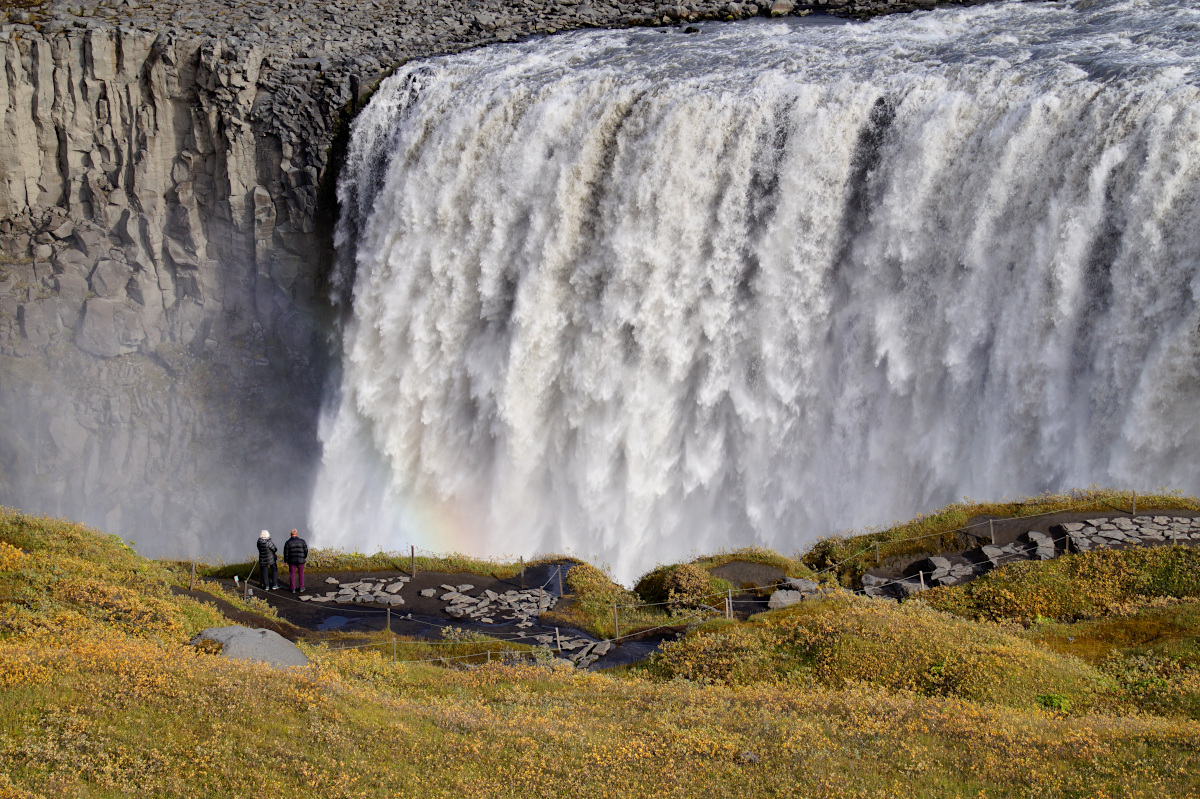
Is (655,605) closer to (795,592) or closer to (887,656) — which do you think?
(795,592)

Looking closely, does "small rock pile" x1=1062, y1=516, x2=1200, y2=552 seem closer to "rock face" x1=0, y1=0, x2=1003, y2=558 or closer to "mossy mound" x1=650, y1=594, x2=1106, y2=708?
"mossy mound" x1=650, y1=594, x2=1106, y2=708

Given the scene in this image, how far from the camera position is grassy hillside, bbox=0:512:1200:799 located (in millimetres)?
11133

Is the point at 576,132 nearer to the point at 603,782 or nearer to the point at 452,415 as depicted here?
the point at 452,415

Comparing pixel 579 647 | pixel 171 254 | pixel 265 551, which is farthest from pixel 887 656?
pixel 171 254

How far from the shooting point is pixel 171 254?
1767 inches

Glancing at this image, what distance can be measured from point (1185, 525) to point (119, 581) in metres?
23.8

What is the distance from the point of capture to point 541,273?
34.0m

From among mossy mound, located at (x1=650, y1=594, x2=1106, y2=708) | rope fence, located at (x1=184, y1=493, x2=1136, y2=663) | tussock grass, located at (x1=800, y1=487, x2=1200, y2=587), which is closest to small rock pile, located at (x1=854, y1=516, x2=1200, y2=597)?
rope fence, located at (x1=184, y1=493, x2=1136, y2=663)

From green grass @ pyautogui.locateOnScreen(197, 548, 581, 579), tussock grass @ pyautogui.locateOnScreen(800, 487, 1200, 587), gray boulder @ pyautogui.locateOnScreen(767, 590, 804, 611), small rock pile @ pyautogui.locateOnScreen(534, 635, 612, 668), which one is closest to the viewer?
small rock pile @ pyautogui.locateOnScreen(534, 635, 612, 668)

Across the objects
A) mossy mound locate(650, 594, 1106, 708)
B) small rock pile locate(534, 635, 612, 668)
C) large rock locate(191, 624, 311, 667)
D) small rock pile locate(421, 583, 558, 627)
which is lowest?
small rock pile locate(421, 583, 558, 627)

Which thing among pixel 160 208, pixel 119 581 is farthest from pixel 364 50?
pixel 119 581

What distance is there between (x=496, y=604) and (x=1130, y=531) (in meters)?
15.6

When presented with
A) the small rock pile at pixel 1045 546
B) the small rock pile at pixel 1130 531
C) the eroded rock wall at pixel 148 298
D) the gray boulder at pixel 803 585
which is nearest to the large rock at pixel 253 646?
the gray boulder at pixel 803 585

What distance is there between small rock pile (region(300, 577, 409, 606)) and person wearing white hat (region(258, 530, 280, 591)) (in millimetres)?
1039
